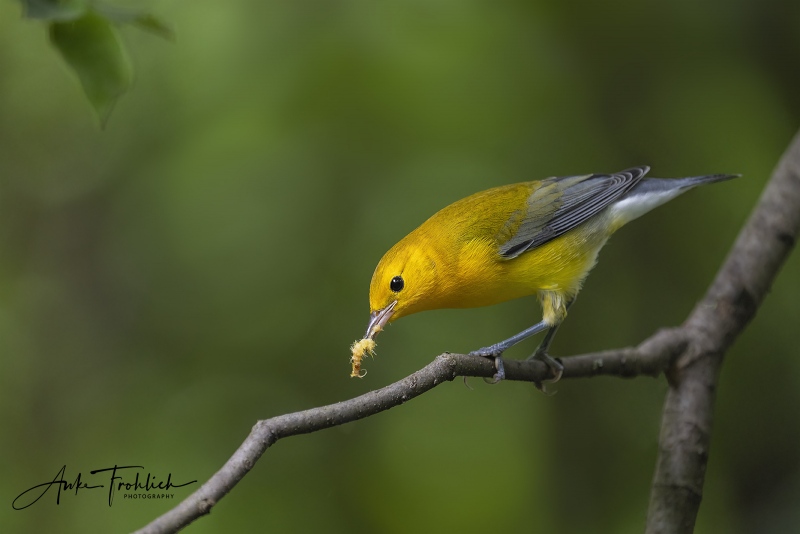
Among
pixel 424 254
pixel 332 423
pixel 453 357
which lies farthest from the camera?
pixel 424 254

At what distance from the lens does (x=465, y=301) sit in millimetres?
4023

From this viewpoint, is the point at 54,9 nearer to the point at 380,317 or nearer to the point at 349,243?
the point at 380,317

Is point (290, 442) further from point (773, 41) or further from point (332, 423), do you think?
point (773, 41)

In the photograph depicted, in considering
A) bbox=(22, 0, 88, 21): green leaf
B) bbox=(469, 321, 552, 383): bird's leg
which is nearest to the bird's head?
bbox=(469, 321, 552, 383): bird's leg

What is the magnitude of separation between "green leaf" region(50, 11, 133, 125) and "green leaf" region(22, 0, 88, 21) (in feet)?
0.24

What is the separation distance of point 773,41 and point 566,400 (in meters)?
3.27

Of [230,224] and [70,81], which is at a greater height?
[70,81]

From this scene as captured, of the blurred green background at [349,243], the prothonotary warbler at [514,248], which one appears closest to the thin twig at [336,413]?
the prothonotary warbler at [514,248]

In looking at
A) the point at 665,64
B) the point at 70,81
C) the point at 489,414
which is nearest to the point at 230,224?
the point at 70,81

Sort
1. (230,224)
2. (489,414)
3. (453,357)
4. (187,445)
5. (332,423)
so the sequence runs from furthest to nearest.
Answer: (230,224) → (489,414) → (187,445) → (453,357) → (332,423)

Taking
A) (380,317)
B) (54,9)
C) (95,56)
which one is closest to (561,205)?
(380,317)

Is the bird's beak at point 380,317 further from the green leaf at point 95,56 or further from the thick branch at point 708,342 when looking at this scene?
the green leaf at point 95,56

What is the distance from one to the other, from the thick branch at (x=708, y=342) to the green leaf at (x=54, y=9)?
3137 mm

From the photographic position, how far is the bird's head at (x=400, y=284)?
3.70m
